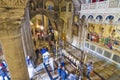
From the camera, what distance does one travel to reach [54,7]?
15.6 meters

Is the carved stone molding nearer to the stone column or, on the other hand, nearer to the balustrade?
the stone column

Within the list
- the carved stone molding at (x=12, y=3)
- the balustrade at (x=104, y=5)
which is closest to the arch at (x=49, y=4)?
the balustrade at (x=104, y=5)

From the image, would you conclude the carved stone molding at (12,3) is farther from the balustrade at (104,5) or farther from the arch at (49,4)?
the arch at (49,4)

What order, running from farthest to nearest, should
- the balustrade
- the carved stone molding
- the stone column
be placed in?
the balustrade
the stone column
the carved stone molding

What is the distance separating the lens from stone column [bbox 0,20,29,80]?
208 centimetres

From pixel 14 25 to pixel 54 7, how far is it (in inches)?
562

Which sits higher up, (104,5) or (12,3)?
(104,5)

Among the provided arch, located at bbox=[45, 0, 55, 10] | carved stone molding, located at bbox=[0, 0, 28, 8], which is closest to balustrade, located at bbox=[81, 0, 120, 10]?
arch, located at bbox=[45, 0, 55, 10]

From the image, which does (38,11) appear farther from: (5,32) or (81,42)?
(5,32)

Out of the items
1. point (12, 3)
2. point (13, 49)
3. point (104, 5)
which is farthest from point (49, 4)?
point (12, 3)

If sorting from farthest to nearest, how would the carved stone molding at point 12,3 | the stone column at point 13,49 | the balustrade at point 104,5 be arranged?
the balustrade at point 104,5
the stone column at point 13,49
the carved stone molding at point 12,3

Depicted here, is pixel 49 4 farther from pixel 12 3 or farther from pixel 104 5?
pixel 12 3

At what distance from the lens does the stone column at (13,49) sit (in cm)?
208

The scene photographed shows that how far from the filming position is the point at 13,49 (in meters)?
2.26
